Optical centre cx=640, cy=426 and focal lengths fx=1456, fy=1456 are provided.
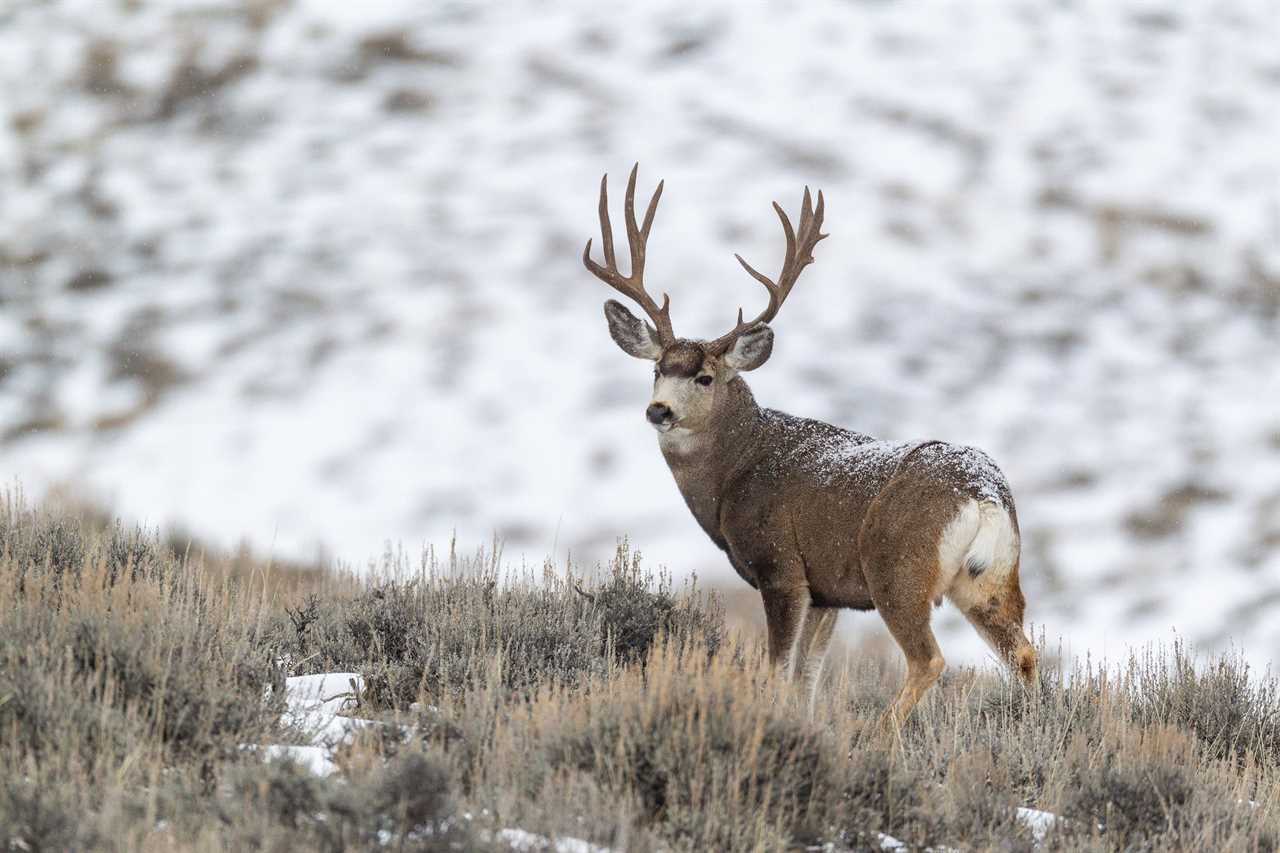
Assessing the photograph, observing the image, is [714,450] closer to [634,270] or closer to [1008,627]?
[634,270]

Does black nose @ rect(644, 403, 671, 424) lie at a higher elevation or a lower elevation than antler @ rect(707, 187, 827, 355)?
lower

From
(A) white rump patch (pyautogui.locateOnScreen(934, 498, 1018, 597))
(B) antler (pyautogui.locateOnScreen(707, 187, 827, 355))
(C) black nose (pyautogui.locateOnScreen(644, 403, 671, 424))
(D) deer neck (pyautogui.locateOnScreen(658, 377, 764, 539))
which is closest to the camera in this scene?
(A) white rump patch (pyautogui.locateOnScreen(934, 498, 1018, 597))

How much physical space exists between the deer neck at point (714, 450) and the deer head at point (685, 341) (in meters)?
0.06

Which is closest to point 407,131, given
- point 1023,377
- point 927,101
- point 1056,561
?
point 927,101

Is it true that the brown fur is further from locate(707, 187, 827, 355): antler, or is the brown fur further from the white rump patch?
locate(707, 187, 827, 355): antler

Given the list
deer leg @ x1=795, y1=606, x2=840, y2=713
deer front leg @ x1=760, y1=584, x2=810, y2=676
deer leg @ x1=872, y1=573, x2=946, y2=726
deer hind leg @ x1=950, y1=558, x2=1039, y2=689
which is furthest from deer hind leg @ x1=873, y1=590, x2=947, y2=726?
deer leg @ x1=795, y1=606, x2=840, y2=713

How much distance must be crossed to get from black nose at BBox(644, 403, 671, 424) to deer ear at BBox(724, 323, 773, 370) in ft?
1.73

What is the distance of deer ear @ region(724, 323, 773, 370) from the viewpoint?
7.23 meters

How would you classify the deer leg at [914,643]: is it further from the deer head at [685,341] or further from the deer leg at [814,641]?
the deer head at [685,341]

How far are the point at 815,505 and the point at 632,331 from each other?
4.83 ft

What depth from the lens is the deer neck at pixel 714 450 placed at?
7.13 m

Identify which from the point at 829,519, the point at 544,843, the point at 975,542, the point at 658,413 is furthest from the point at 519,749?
the point at 658,413

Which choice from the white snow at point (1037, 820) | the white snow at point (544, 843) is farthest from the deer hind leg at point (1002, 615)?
the white snow at point (544, 843)

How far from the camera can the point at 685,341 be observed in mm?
7332
